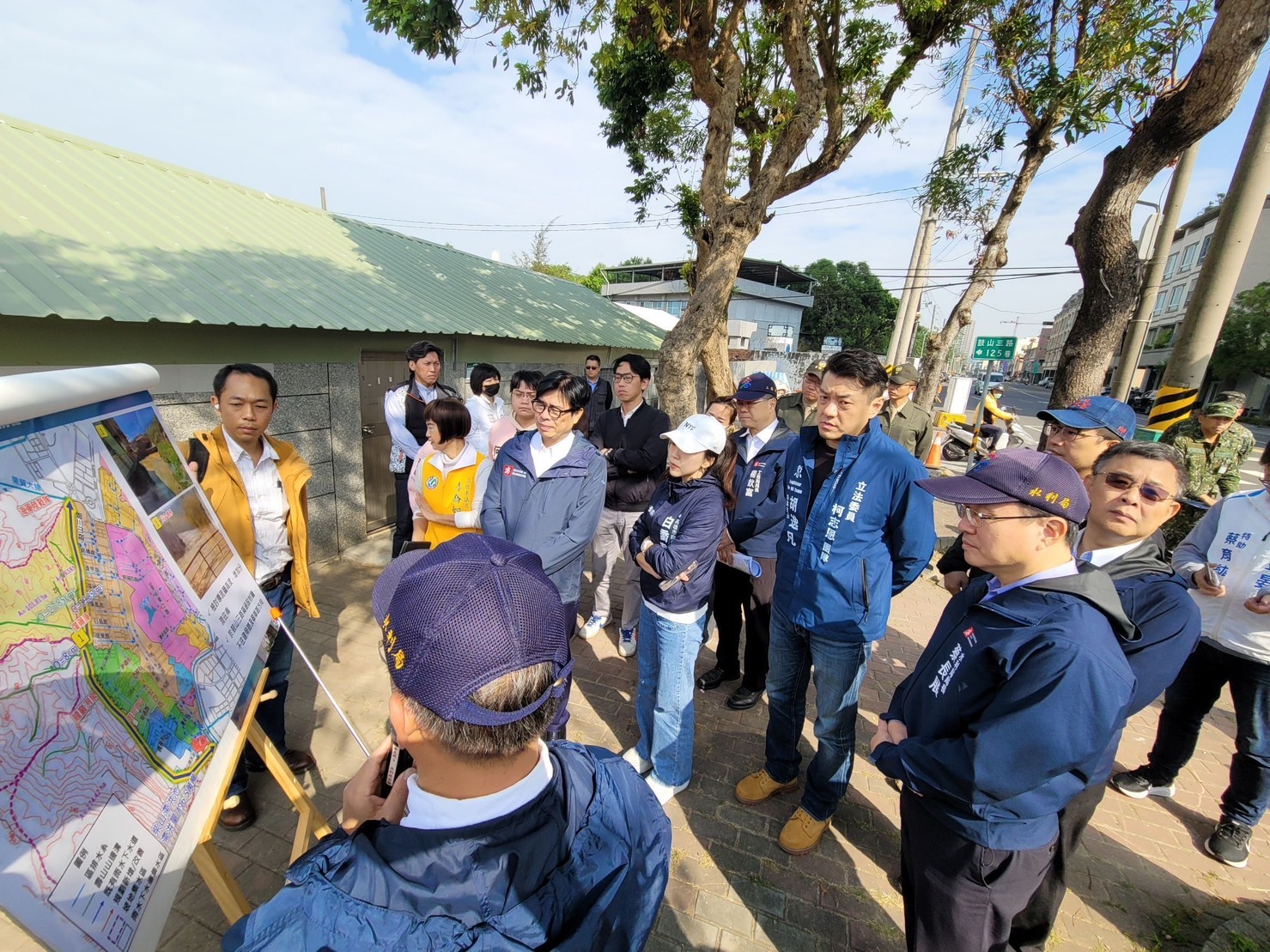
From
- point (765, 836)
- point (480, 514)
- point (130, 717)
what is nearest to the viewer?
point (130, 717)

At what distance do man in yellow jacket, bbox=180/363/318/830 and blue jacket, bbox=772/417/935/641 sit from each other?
2517mm

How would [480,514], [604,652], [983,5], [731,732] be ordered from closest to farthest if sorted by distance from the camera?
[480,514] < [731,732] < [604,652] < [983,5]

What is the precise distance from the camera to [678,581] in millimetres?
2504

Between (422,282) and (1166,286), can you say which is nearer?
(422,282)

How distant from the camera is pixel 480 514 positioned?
304 centimetres

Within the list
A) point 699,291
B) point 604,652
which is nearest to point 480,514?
point 604,652

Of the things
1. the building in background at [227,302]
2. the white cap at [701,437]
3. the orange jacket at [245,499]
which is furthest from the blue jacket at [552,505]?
the building in background at [227,302]

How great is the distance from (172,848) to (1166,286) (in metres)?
61.6

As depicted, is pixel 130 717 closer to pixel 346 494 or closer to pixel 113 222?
pixel 346 494

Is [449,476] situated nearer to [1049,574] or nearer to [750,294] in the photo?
[1049,574]

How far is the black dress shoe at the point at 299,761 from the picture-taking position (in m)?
2.89

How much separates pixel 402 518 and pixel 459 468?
5.75ft

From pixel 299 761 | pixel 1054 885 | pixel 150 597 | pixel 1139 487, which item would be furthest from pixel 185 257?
pixel 1054 885

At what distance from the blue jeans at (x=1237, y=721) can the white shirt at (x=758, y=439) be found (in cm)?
248
